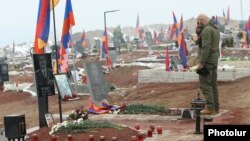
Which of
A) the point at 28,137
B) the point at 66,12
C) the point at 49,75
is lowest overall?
the point at 28,137

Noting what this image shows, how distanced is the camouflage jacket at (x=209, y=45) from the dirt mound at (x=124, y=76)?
19.2 meters

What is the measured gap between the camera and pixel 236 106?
14.4 meters

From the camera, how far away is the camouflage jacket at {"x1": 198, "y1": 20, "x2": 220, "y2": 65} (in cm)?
1134

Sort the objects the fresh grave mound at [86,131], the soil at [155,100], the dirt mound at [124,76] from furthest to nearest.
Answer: the dirt mound at [124,76] → the soil at [155,100] → the fresh grave mound at [86,131]

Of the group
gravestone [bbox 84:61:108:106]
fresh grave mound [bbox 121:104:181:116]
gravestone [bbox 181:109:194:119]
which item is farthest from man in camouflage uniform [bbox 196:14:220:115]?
gravestone [bbox 84:61:108:106]

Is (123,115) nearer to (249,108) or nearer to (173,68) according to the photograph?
(249,108)

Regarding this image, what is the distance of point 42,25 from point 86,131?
13.4 ft

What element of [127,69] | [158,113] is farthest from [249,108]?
[127,69]

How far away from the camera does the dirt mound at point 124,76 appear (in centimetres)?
3211

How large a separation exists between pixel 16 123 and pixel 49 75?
210cm

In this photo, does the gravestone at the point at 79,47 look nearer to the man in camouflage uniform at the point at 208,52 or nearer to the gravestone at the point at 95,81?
the gravestone at the point at 95,81

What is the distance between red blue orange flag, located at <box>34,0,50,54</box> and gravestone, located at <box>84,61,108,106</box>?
1.52 meters

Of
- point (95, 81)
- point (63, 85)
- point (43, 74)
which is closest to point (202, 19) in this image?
point (43, 74)
